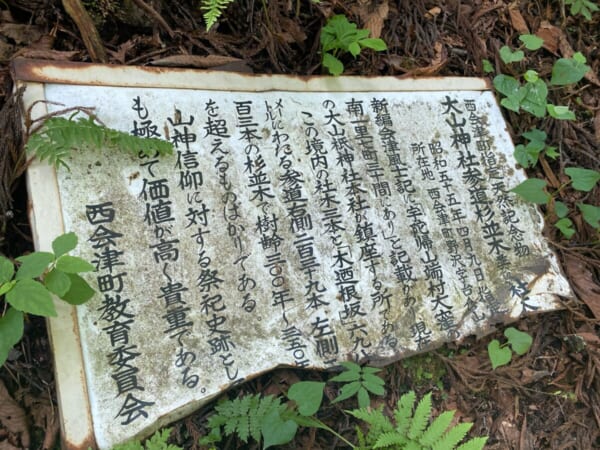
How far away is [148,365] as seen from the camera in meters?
1.52

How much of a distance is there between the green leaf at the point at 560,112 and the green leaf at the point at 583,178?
11.4 inches

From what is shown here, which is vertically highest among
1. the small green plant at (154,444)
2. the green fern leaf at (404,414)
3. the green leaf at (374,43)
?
the green leaf at (374,43)

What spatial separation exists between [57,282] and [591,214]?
227 cm

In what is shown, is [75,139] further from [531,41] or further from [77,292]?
[531,41]

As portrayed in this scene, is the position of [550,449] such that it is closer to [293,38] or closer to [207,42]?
[293,38]

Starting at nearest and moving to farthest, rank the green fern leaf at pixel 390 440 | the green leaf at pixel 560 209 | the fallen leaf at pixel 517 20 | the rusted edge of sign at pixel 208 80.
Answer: the green fern leaf at pixel 390 440
the rusted edge of sign at pixel 208 80
the green leaf at pixel 560 209
the fallen leaf at pixel 517 20

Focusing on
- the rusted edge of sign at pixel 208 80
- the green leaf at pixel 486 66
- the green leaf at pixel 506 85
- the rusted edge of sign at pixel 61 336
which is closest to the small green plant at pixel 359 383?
the rusted edge of sign at pixel 61 336

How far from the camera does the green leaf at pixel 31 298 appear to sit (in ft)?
4.12

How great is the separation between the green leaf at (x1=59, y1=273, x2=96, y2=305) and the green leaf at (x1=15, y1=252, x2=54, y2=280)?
90mm

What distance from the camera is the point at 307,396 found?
5.11ft

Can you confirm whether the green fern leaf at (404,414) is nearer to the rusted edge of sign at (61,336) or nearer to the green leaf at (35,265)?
the rusted edge of sign at (61,336)

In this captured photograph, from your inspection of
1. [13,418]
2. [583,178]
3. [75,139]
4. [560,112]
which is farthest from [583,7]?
[13,418]

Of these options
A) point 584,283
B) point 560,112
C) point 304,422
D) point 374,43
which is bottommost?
point 584,283

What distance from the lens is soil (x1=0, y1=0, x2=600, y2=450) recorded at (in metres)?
1.60
